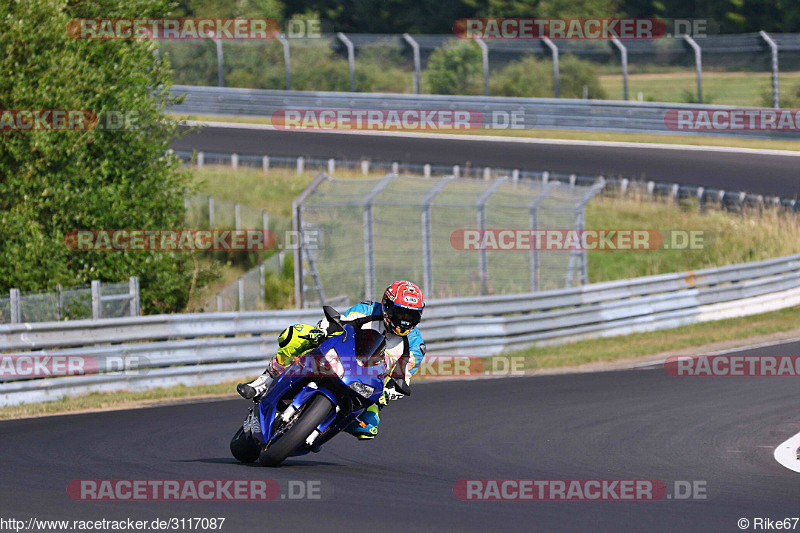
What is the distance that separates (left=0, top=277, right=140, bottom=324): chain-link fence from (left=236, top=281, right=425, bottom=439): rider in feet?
22.6

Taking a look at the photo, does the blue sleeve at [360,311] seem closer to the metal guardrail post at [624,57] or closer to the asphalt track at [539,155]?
the asphalt track at [539,155]

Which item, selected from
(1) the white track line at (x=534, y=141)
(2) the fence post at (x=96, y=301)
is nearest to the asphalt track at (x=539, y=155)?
(1) the white track line at (x=534, y=141)

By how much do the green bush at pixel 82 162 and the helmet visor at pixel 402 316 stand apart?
475 inches

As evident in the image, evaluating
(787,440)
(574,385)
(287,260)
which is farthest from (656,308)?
(787,440)

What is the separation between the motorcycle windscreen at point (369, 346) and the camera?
8.07 metres

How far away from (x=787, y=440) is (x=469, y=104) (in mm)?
26427

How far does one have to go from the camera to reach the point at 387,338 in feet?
26.9

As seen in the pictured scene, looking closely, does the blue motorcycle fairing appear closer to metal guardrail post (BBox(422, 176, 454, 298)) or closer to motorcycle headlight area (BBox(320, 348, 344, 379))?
motorcycle headlight area (BBox(320, 348, 344, 379))

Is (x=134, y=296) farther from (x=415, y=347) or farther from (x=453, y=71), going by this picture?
(x=453, y=71)

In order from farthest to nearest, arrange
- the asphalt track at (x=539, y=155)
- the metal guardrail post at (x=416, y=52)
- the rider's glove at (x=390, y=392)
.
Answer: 1. the metal guardrail post at (x=416, y=52)
2. the asphalt track at (x=539, y=155)
3. the rider's glove at (x=390, y=392)

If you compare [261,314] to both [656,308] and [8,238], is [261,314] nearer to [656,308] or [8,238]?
[8,238]

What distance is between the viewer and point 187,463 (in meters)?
8.92
